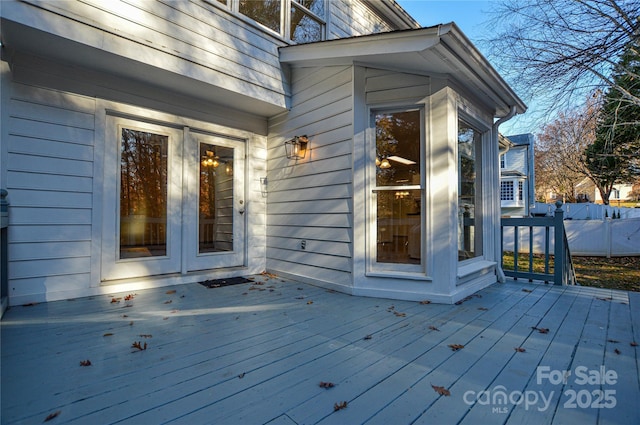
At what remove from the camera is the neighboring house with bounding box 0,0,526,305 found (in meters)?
2.85

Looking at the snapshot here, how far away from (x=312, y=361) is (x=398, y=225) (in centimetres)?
194

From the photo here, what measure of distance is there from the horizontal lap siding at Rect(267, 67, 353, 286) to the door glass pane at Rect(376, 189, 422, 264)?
1.17 feet

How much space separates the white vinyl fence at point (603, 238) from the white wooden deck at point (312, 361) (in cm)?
816

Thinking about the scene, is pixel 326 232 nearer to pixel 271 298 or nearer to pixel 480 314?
pixel 271 298

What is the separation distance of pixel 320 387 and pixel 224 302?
5.88ft

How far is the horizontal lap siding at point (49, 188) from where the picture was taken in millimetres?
2811

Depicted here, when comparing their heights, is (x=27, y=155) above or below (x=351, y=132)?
below

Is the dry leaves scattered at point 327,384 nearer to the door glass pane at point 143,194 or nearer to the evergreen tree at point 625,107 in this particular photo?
the door glass pane at point 143,194

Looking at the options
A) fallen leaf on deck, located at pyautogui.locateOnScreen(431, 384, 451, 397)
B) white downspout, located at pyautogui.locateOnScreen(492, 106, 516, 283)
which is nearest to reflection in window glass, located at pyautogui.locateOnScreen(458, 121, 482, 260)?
white downspout, located at pyautogui.locateOnScreen(492, 106, 516, 283)

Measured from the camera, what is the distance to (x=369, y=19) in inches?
224

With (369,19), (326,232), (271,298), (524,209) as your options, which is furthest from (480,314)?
(524,209)

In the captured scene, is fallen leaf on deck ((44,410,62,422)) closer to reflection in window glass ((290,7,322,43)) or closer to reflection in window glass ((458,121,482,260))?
reflection in window glass ((458,121,482,260))

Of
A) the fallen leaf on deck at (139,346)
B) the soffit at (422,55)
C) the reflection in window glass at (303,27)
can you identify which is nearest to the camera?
the fallen leaf on deck at (139,346)

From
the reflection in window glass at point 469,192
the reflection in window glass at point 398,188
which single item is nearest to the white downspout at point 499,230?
the reflection in window glass at point 469,192
